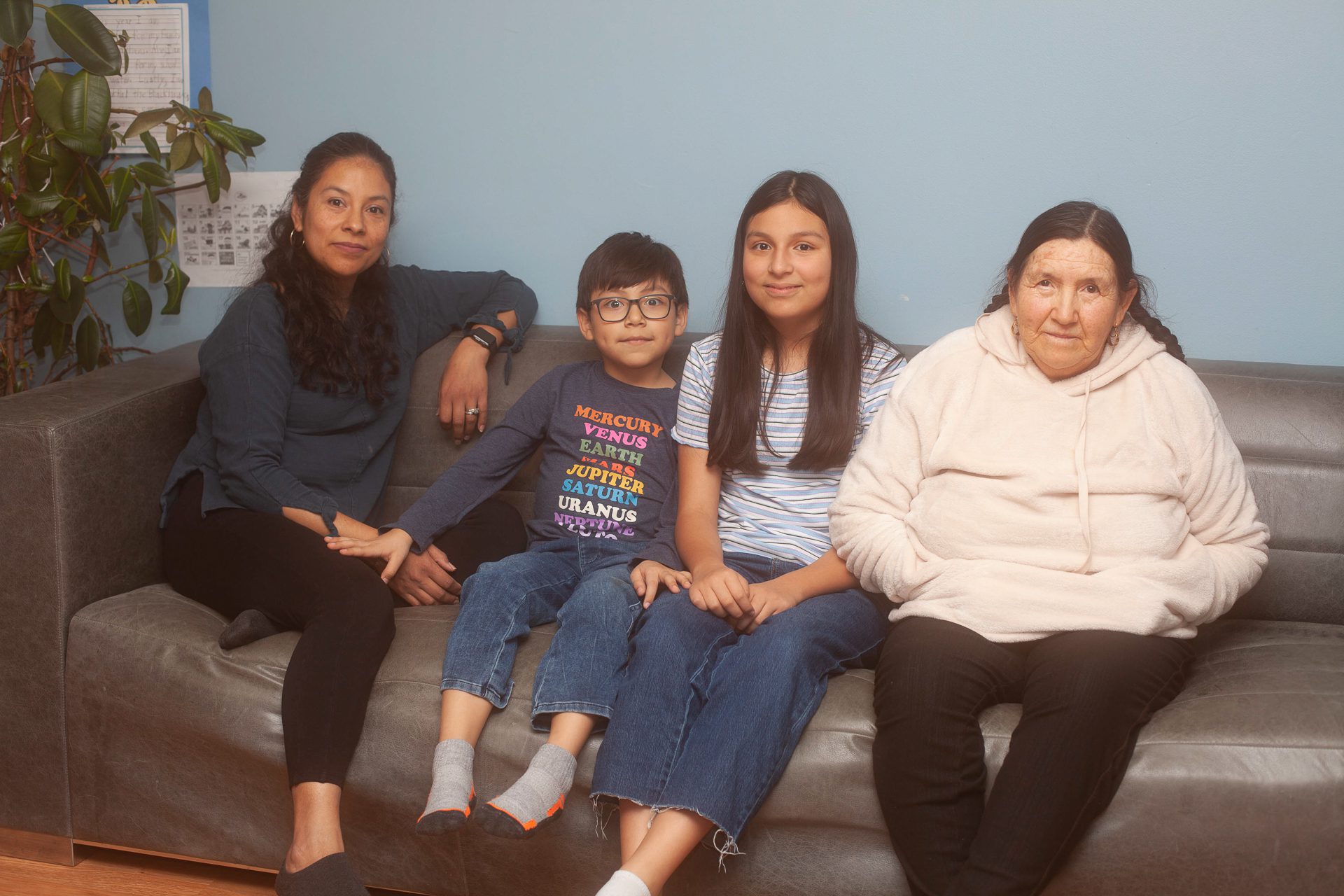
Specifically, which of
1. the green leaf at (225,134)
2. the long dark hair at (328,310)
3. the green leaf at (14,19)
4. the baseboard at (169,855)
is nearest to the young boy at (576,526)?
the long dark hair at (328,310)

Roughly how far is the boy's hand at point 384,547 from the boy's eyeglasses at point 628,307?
480 millimetres

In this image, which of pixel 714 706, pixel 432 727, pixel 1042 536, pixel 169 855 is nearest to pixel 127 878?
pixel 169 855

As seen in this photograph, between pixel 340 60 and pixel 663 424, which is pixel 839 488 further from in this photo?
pixel 340 60

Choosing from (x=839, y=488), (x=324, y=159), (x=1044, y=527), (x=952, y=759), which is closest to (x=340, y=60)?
(x=324, y=159)

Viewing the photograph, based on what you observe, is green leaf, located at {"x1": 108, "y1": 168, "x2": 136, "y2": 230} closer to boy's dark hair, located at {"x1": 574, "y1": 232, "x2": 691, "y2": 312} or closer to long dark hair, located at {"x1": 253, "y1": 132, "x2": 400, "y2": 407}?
long dark hair, located at {"x1": 253, "y1": 132, "x2": 400, "y2": 407}

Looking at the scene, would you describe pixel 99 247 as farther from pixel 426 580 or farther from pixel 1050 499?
pixel 1050 499

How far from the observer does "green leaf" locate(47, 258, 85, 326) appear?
2104 mm

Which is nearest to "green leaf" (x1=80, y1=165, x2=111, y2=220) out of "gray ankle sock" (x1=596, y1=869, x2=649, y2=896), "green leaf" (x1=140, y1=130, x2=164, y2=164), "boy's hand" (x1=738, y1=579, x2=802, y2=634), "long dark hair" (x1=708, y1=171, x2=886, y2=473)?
"green leaf" (x1=140, y1=130, x2=164, y2=164)

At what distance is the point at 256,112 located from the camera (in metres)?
2.23

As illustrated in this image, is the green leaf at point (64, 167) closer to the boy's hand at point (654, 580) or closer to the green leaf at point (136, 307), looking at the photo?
the green leaf at point (136, 307)

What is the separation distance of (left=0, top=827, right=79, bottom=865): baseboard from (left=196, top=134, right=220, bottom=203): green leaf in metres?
1.19

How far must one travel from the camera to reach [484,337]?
1.97 m

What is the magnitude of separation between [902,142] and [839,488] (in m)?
0.76

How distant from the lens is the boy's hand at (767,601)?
1.45 meters
